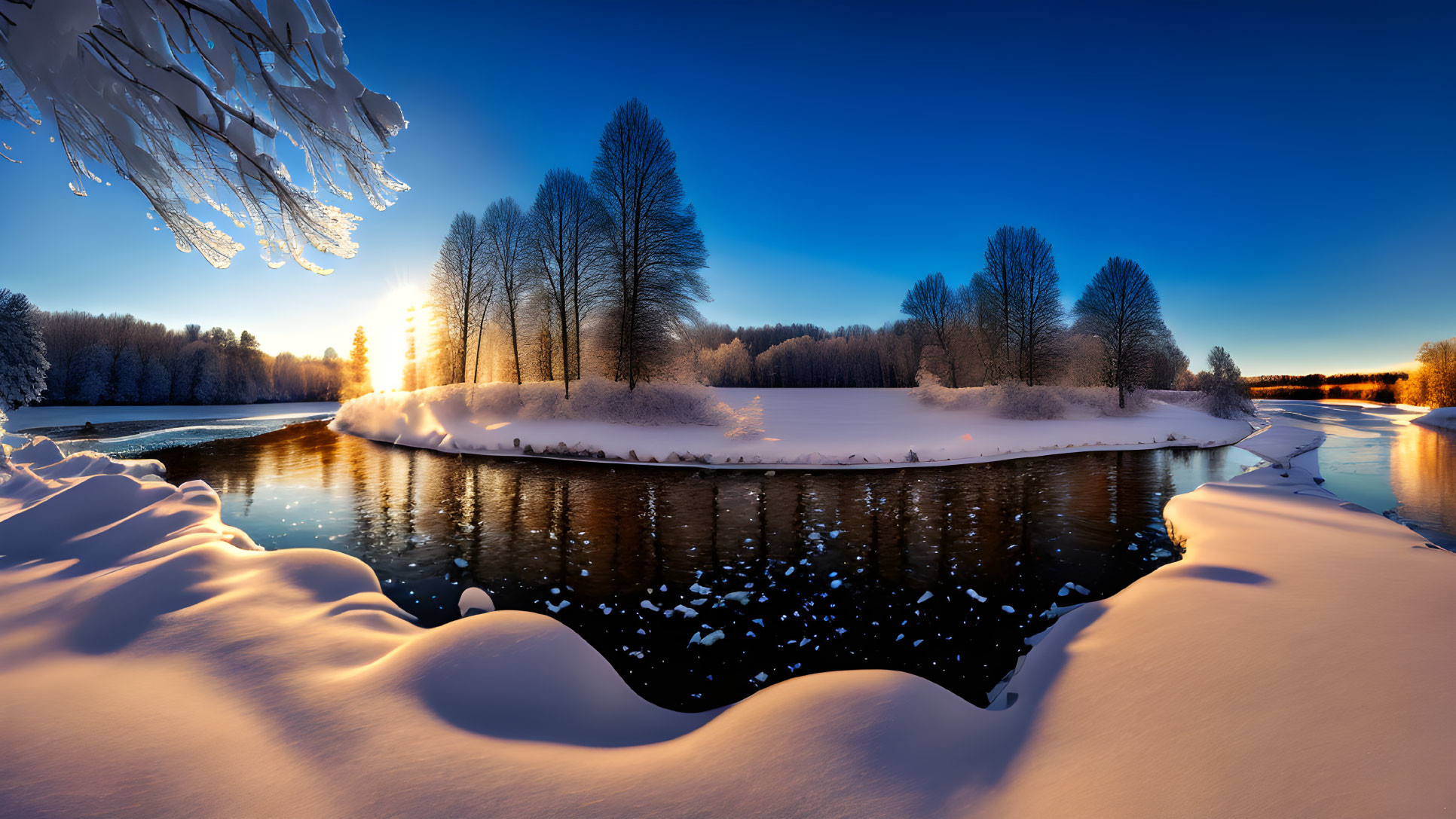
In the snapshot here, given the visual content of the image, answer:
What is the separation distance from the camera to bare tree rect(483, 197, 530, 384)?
24.5 m

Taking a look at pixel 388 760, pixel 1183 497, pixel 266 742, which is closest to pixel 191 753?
pixel 266 742

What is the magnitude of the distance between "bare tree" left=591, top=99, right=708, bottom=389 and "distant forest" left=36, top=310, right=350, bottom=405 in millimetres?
44412

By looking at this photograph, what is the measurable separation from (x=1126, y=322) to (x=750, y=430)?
81.0ft

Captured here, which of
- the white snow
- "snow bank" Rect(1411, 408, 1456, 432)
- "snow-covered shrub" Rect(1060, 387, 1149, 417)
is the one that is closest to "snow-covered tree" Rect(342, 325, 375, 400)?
the white snow

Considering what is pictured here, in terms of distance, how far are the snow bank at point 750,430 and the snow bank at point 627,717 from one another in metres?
9.89

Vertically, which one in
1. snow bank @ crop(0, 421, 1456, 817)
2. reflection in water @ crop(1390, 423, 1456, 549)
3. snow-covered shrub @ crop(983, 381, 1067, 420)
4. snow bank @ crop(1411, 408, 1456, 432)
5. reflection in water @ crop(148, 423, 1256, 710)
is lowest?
reflection in water @ crop(148, 423, 1256, 710)

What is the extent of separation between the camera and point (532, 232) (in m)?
22.1

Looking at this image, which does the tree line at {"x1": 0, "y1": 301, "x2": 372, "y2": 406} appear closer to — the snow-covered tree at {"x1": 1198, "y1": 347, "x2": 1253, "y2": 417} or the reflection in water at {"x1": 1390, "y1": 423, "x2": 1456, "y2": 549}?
the reflection in water at {"x1": 1390, "y1": 423, "x2": 1456, "y2": 549}

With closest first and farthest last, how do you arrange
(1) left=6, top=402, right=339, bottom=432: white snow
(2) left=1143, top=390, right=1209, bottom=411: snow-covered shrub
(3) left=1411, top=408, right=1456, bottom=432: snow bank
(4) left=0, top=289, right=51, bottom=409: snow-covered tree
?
(4) left=0, top=289, right=51, bottom=409: snow-covered tree < (3) left=1411, top=408, right=1456, bottom=432: snow bank < (1) left=6, top=402, right=339, bottom=432: white snow < (2) left=1143, top=390, right=1209, bottom=411: snow-covered shrub

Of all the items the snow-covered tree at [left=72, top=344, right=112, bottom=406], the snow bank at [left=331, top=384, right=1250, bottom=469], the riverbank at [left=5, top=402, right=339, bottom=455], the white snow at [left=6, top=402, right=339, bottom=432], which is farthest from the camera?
the snow-covered tree at [left=72, top=344, right=112, bottom=406]

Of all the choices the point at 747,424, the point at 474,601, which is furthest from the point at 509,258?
the point at 474,601

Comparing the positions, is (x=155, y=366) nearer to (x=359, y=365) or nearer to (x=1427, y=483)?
(x=359, y=365)

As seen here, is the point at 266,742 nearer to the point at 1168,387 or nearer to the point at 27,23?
the point at 27,23

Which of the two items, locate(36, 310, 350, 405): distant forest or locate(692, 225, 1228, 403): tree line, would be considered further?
locate(36, 310, 350, 405): distant forest
